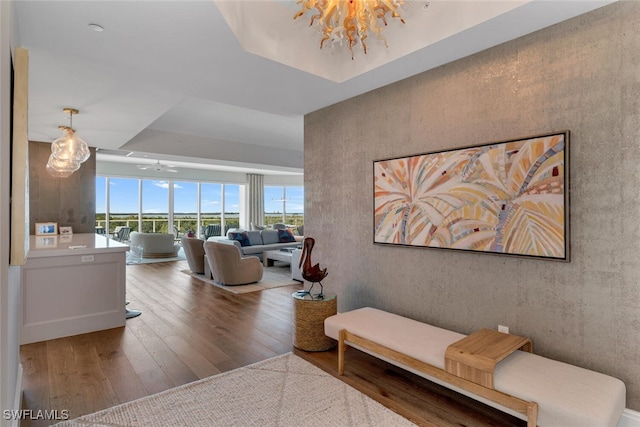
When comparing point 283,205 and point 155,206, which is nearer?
point 155,206

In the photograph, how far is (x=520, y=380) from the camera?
6.31ft

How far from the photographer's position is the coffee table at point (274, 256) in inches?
295

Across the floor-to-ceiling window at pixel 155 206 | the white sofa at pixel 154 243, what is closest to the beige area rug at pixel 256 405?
the white sofa at pixel 154 243

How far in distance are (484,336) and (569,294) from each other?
61 centimetres

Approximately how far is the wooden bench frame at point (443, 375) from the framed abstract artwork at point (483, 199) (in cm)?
97

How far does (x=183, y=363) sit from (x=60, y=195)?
195 inches

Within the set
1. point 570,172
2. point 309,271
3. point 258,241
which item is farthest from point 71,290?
point 258,241

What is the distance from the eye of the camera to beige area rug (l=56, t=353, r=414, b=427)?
7.14 feet

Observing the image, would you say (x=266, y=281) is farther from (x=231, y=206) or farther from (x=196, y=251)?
(x=231, y=206)

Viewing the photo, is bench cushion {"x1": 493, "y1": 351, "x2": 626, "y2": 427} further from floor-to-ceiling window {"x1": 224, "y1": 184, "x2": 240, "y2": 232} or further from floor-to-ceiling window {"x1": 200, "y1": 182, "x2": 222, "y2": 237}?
floor-to-ceiling window {"x1": 224, "y1": 184, "x2": 240, "y2": 232}

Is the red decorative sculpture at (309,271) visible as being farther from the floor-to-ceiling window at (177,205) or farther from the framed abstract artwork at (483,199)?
the floor-to-ceiling window at (177,205)

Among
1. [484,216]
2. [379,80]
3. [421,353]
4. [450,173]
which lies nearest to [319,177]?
[379,80]

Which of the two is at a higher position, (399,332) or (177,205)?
(177,205)

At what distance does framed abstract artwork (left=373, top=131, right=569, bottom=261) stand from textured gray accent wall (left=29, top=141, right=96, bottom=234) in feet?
19.0
